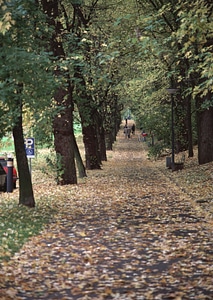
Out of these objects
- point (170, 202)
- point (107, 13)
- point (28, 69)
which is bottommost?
point (170, 202)

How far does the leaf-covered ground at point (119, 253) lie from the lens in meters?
7.50

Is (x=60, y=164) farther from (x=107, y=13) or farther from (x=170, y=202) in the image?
(x=107, y=13)

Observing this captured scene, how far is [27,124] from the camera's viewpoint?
23047 millimetres

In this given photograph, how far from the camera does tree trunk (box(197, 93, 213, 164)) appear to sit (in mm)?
27766

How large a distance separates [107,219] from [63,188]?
810 centimetres

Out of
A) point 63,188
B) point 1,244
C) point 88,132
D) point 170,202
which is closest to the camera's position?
point 1,244

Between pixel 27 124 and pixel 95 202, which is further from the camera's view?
pixel 27 124

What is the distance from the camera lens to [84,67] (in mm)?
19078

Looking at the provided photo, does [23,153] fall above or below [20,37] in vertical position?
below

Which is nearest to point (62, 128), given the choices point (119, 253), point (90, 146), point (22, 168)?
point (22, 168)

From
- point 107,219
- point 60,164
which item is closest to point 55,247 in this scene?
point 107,219

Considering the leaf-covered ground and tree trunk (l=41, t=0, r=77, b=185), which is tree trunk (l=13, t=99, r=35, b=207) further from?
tree trunk (l=41, t=0, r=77, b=185)

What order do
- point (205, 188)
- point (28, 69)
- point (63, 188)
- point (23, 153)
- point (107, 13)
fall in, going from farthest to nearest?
point (107, 13), point (63, 188), point (205, 188), point (23, 153), point (28, 69)

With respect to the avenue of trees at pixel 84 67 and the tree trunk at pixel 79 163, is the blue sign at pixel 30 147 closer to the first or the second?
the avenue of trees at pixel 84 67
